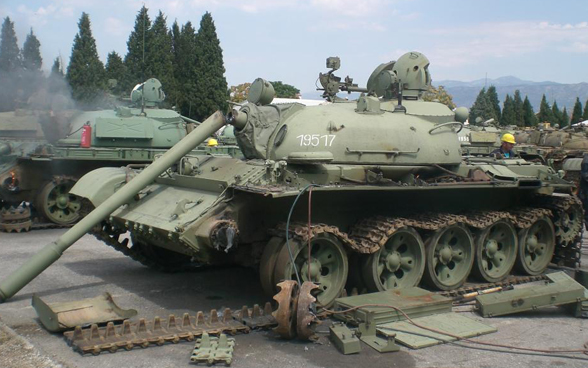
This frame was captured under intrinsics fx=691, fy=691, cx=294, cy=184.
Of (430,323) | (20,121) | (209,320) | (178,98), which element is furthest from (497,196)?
(178,98)

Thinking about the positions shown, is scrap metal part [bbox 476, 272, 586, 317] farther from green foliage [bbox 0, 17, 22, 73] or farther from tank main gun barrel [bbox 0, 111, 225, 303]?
green foliage [bbox 0, 17, 22, 73]

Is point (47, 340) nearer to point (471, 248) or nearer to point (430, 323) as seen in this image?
point (430, 323)

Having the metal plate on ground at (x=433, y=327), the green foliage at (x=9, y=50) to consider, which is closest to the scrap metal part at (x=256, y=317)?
the metal plate on ground at (x=433, y=327)

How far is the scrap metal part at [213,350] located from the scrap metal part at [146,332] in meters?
0.24

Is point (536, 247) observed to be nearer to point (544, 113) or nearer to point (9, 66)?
point (9, 66)

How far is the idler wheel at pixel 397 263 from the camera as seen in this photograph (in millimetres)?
8453

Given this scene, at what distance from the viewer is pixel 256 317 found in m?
7.53

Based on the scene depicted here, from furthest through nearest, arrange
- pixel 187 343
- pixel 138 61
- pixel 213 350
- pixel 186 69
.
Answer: pixel 186 69 → pixel 138 61 → pixel 187 343 → pixel 213 350

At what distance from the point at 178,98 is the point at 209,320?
33524mm

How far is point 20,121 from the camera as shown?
15.8m

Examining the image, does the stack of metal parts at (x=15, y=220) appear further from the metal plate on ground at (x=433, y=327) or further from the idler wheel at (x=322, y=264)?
the metal plate on ground at (x=433, y=327)

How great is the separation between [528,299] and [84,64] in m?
28.3

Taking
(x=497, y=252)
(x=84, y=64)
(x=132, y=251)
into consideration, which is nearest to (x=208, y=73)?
(x=84, y=64)

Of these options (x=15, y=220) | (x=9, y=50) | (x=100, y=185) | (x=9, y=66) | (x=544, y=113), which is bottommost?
(x=15, y=220)
